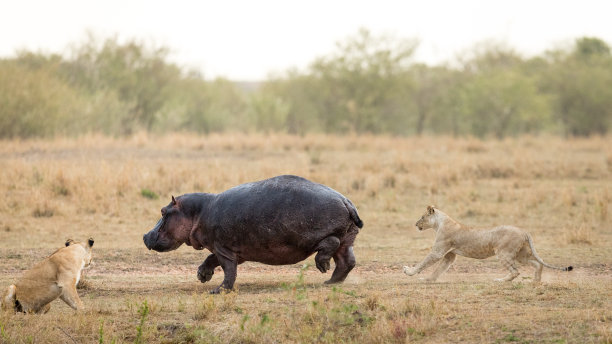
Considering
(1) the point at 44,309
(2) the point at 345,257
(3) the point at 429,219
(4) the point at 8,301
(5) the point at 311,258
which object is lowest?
(5) the point at 311,258

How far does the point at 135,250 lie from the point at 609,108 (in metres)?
33.9

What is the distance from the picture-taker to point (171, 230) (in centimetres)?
918

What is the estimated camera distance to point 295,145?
85.3 feet

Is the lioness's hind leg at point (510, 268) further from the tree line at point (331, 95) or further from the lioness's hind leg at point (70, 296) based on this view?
the tree line at point (331, 95)

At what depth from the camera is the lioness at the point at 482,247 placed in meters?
9.36

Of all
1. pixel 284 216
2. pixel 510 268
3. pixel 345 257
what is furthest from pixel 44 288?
pixel 510 268

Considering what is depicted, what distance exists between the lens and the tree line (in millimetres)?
27594

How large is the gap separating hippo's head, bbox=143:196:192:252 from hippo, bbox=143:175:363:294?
2 cm

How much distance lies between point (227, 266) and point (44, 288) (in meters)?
1.98

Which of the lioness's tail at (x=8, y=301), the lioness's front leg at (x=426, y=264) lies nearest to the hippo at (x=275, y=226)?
the lioness's front leg at (x=426, y=264)

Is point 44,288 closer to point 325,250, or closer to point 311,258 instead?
point 325,250

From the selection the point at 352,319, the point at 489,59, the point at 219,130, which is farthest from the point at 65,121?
the point at 489,59

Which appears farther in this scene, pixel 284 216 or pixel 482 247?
pixel 482 247

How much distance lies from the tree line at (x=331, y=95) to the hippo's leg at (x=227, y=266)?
18.2 meters
